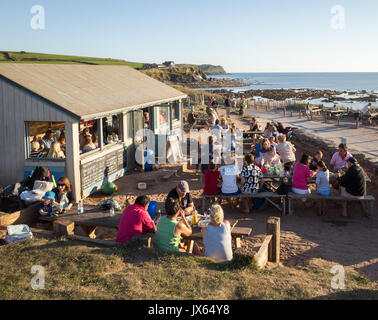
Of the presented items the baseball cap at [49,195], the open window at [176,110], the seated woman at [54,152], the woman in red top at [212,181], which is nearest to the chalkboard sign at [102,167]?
the seated woman at [54,152]

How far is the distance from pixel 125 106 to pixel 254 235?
18.7 ft

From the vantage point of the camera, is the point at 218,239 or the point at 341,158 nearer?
the point at 218,239

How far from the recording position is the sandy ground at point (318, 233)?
6930mm

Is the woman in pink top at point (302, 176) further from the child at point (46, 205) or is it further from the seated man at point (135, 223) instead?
the child at point (46, 205)

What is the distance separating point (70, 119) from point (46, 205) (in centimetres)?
241

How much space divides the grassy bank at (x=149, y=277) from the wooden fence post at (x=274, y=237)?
17.2 inches

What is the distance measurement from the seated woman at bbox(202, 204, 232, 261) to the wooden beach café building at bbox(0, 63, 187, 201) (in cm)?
486

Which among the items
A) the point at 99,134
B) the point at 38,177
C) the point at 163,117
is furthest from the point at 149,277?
the point at 163,117

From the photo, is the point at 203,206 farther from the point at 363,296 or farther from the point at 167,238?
the point at 363,296

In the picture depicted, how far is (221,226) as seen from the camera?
Result: 226 inches

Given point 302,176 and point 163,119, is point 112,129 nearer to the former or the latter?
point 163,119

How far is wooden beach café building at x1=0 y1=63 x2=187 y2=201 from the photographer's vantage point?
31.2ft

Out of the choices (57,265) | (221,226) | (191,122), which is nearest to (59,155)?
(57,265)

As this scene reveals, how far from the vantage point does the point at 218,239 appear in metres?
5.79
